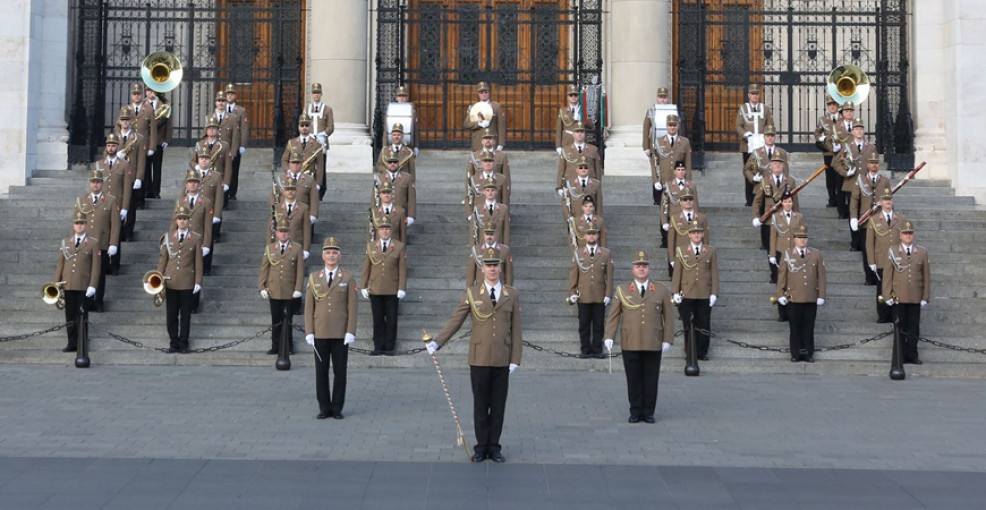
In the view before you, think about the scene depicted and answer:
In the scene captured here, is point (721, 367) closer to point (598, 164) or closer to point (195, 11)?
point (598, 164)

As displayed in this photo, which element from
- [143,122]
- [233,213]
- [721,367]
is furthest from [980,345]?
[143,122]

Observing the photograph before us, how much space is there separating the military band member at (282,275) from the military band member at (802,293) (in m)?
6.00

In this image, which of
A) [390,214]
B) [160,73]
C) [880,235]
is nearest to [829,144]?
[880,235]

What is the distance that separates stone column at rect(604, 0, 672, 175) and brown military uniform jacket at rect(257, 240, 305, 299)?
8872mm

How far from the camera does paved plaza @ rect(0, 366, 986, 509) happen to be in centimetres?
814

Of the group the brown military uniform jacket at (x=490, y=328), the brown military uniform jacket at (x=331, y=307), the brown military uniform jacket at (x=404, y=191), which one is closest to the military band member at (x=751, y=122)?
the brown military uniform jacket at (x=404, y=191)

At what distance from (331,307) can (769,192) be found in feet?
26.3

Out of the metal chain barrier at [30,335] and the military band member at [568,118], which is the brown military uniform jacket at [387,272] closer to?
the metal chain barrier at [30,335]

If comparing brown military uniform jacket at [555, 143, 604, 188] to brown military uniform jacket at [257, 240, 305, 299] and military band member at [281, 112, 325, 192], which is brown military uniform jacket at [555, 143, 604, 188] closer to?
military band member at [281, 112, 325, 192]

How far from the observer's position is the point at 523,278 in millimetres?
16781

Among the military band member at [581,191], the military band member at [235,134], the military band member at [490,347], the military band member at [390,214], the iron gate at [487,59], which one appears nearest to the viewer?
the military band member at [490,347]

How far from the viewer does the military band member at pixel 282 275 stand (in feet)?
48.2

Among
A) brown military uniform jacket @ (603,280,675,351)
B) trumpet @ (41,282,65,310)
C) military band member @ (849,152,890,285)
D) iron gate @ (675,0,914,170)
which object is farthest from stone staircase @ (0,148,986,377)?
brown military uniform jacket @ (603,280,675,351)

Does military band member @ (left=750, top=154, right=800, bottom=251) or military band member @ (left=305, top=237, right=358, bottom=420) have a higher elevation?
military band member @ (left=750, top=154, right=800, bottom=251)
